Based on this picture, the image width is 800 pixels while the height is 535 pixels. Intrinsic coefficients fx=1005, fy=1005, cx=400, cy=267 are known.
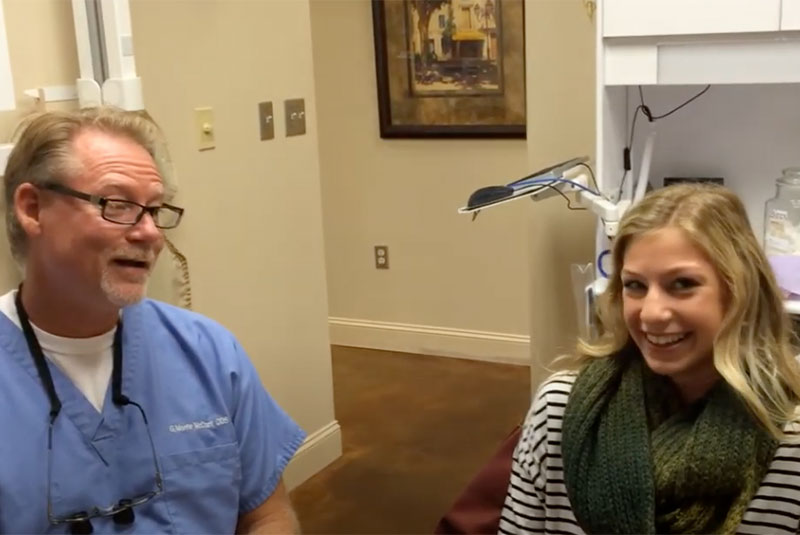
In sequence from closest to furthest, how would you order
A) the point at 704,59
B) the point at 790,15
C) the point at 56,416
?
the point at 56,416 → the point at 790,15 → the point at 704,59

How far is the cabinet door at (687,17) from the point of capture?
6.75 feet

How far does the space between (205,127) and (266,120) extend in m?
0.26

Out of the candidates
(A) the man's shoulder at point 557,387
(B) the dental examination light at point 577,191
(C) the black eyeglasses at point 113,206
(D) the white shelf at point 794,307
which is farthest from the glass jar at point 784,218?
(C) the black eyeglasses at point 113,206

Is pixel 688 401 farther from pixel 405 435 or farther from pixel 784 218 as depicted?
pixel 405 435

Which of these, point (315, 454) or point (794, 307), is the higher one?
point (794, 307)

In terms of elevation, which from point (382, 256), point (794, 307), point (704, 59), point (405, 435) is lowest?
point (405, 435)

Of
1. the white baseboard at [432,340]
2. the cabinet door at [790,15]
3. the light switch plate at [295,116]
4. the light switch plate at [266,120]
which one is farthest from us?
the white baseboard at [432,340]

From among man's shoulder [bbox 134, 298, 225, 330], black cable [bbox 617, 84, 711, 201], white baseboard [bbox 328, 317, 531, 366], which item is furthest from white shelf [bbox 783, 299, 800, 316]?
white baseboard [bbox 328, 317, 531, 366]

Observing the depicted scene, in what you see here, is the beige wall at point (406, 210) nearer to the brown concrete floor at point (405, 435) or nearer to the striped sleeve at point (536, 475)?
the brown concrete floor at point (405, 435)

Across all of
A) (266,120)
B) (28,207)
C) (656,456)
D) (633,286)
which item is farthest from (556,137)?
(28,207)

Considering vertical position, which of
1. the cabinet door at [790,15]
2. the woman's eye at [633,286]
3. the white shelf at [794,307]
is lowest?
the white shelf at [794,307]

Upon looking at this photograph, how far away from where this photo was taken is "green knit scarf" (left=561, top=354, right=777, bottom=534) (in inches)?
56.1

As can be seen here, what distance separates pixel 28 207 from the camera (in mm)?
1445

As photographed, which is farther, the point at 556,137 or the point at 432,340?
the point at 432,340
